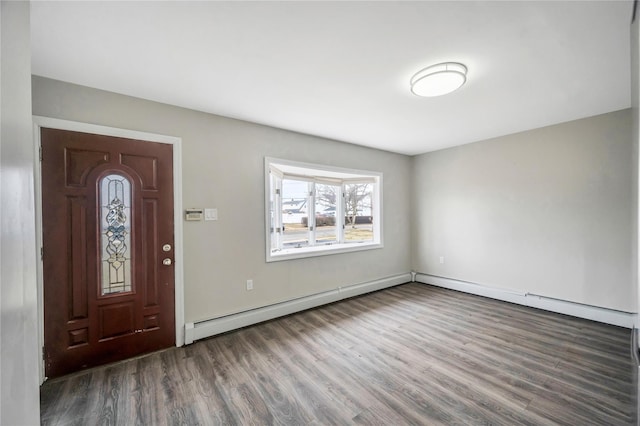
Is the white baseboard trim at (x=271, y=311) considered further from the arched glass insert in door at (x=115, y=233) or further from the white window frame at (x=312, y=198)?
the arched glass insert in door at (x=115, y=233)

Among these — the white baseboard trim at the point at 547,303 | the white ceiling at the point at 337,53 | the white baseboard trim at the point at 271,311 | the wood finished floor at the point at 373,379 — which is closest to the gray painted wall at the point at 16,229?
the white ceiling at the point at 337,53

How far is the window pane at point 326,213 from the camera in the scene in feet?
14.2

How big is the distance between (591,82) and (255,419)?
12.6 ft

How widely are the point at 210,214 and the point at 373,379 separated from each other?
2237 mm

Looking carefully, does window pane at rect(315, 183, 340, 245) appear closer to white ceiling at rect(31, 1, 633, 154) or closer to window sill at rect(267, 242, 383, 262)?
window sill at rect(267, 242, 383, 262)

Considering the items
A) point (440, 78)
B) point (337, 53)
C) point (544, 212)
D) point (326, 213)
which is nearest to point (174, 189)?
point (337, 53)

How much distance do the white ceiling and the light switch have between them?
108 centimetres

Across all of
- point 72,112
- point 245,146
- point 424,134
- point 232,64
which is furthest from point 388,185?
point 72,112

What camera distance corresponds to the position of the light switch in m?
2.78

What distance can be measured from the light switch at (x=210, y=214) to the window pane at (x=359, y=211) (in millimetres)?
2410

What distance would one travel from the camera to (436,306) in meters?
3.60

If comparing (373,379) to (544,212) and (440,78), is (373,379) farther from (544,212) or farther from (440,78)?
(544,212)

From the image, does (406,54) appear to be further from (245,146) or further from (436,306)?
(436,306)

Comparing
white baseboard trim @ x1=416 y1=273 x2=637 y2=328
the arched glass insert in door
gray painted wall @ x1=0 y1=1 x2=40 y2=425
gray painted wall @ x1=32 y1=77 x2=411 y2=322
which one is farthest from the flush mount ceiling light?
the arched glass insert in door
